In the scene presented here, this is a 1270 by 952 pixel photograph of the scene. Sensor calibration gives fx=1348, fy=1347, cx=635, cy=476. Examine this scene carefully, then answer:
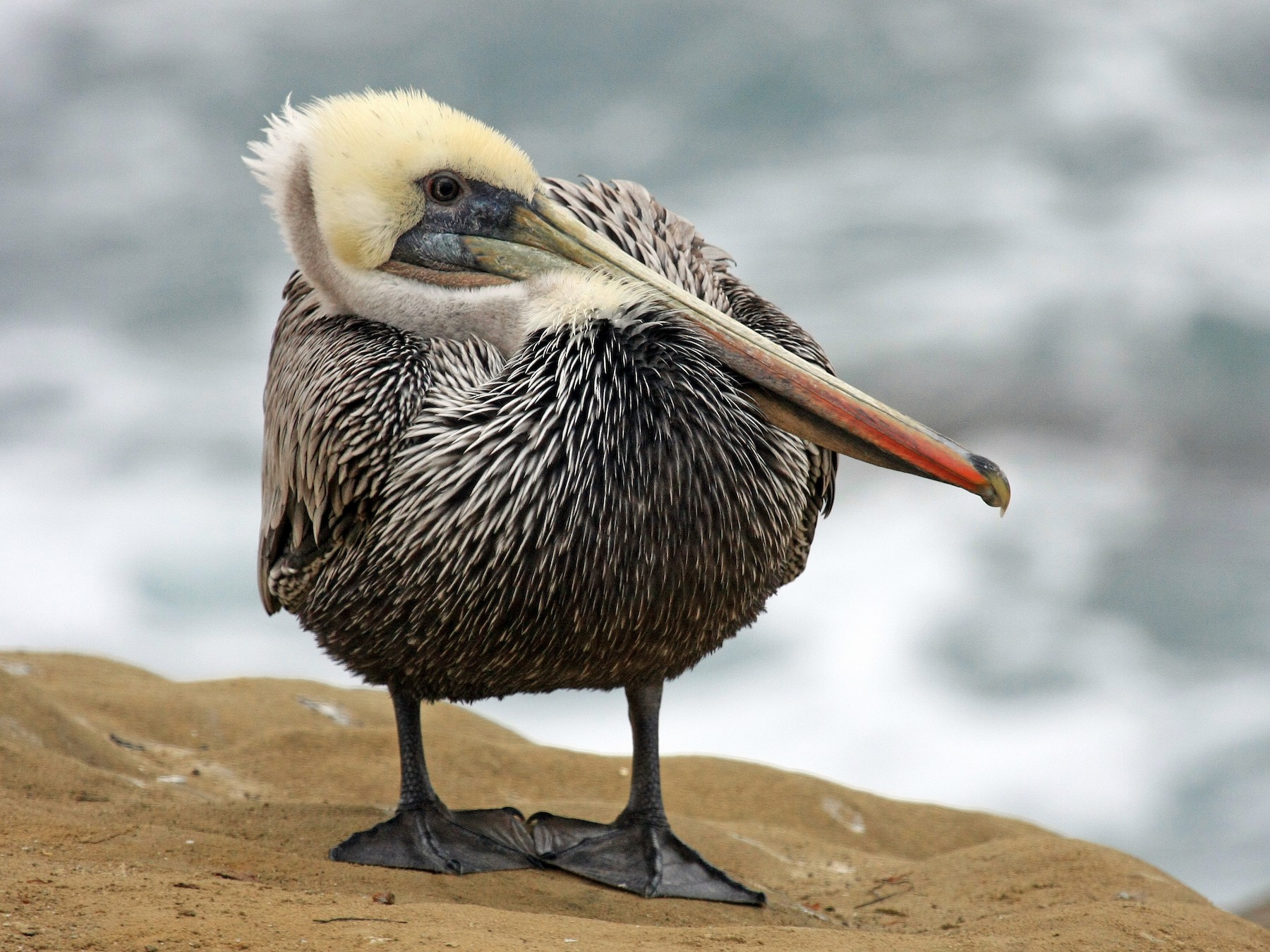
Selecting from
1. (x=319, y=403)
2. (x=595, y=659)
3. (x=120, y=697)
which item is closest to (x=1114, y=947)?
(x=595, y=659)

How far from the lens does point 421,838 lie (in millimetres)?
5805

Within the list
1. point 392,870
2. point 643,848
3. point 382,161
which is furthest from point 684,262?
point 392,870

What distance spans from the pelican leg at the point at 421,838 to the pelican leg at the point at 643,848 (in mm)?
174

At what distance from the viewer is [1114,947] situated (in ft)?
16.5

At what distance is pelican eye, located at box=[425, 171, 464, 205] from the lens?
215 inches

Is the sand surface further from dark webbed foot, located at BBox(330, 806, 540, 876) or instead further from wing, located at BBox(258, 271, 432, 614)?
wing, located at BBox(258, 271, 432, 614)

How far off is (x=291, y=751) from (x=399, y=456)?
396 cm

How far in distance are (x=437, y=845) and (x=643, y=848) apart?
0.92 m

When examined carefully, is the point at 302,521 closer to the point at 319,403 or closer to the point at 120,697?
the point at 319,403

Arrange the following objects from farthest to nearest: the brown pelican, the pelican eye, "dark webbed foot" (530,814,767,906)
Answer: "dark webbed foot" (530,814,767,906) → the pelican eye → the brown pelican

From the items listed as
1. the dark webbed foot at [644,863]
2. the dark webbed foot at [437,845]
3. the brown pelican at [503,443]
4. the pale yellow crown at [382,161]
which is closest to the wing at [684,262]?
the brown pelican at [503,443]

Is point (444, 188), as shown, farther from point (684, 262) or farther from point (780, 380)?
point (780, 380)

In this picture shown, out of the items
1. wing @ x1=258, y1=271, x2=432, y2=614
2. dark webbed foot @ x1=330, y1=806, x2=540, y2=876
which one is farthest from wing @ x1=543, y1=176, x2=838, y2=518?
dark webbed foot @ x1=330, y1=806, x2=540, y2=876

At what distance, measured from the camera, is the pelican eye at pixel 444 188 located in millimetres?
5457
